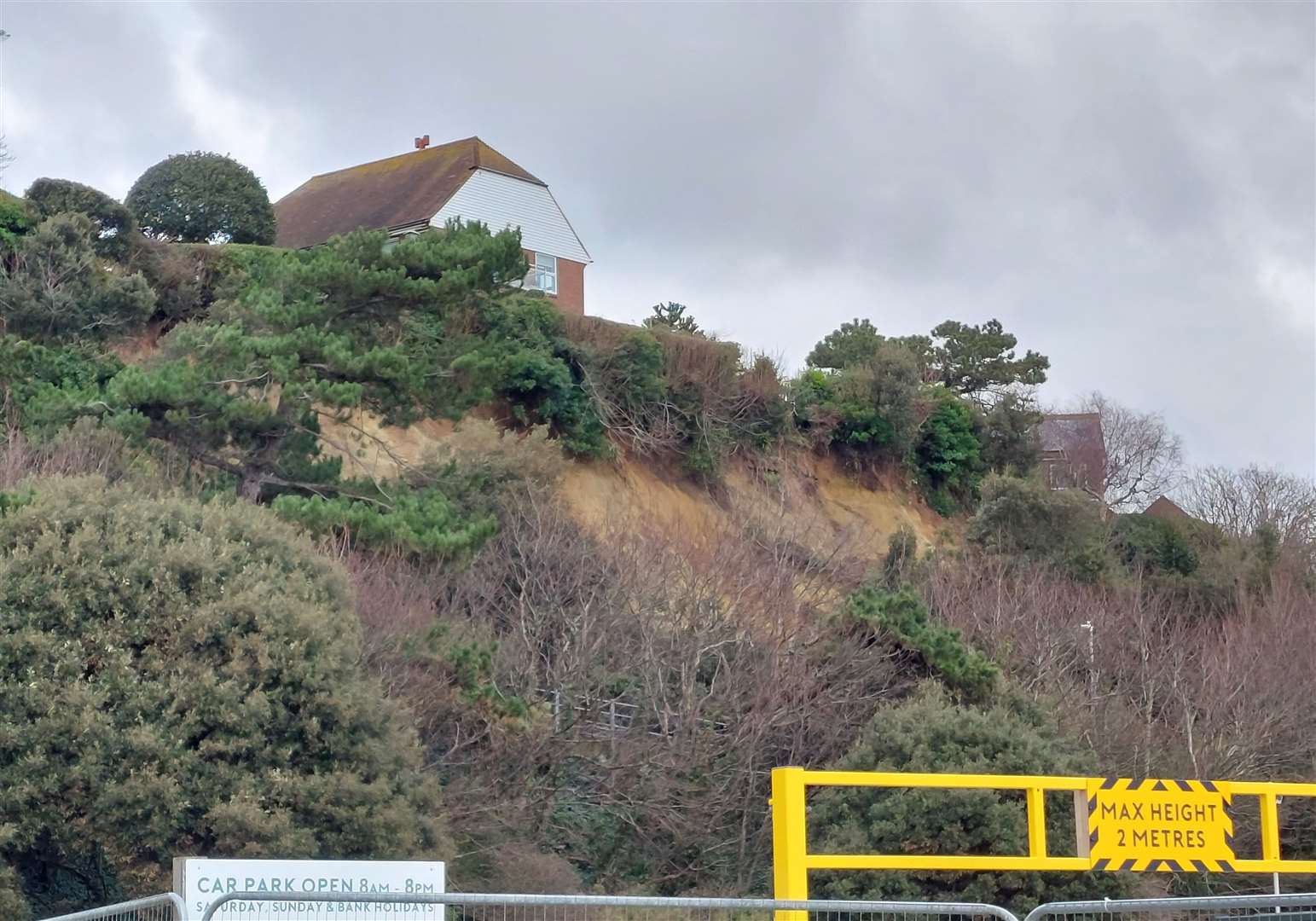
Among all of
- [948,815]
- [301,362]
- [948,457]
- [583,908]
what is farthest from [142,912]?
[948,457]

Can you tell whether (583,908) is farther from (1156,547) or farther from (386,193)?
(386,193)

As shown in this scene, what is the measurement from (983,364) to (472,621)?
42047 mm

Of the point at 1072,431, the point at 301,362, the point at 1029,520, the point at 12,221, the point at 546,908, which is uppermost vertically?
the point at 1072,431

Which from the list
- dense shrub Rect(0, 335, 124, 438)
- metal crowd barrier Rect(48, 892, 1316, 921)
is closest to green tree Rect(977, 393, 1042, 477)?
dense shrub Rect(0, 335, 124, 438)

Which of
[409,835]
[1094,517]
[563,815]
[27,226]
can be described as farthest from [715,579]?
[1094,517]

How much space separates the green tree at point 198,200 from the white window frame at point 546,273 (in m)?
11.1

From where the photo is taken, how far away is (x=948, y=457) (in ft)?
130

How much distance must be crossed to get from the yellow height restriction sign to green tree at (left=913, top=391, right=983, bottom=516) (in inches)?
1189

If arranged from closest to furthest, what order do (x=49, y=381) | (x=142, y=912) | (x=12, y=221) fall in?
1. (x=142, y=912)
2. (x=49, y=381)
3. (x=12, y=221)

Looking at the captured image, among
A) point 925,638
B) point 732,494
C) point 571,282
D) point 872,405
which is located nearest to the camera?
point 925,638

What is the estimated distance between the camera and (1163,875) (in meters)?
13.8

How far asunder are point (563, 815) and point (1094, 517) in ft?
77.1

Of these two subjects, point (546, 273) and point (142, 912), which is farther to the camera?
point (546, 273)

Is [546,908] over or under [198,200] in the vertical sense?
under
